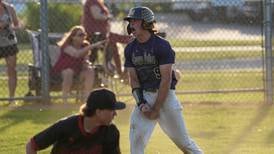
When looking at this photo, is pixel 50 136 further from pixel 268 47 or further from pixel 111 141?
pixel 268 47

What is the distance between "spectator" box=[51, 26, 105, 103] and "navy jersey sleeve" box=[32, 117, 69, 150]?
6878 mm

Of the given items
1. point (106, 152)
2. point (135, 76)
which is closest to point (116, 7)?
point (135, 76)

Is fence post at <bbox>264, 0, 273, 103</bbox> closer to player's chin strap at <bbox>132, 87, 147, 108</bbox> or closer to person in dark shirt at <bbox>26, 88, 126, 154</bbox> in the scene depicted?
player's chin strap at <bbox>132, 87, 147, 108</bbox>

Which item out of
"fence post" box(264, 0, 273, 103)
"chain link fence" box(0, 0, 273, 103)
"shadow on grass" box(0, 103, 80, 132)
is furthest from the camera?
"chain link fence" box(0, 0, 273, 103)

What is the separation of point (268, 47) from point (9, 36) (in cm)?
398

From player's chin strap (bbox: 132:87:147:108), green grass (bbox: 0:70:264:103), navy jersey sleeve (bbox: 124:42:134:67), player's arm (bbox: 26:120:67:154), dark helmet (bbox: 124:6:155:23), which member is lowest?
green grass (bbox: 0:70:264:103)

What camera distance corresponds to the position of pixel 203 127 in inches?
404

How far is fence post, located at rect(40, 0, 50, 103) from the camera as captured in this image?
12094mm

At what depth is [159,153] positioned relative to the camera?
8.66 metres

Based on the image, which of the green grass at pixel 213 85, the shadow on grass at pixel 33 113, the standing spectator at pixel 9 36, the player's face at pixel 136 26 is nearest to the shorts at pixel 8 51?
the standing spectator at pixel 9 36

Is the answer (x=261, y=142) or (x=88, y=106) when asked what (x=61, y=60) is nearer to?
(x=261, y=142)

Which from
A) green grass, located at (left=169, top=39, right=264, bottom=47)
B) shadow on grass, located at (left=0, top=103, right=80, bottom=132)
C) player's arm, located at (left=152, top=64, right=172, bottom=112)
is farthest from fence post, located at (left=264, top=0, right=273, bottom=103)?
player's arm, located at (left=152, top=64, right=172, bottom=112)

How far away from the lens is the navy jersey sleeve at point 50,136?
201 inches

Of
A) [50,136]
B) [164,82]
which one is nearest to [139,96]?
[164,82]
